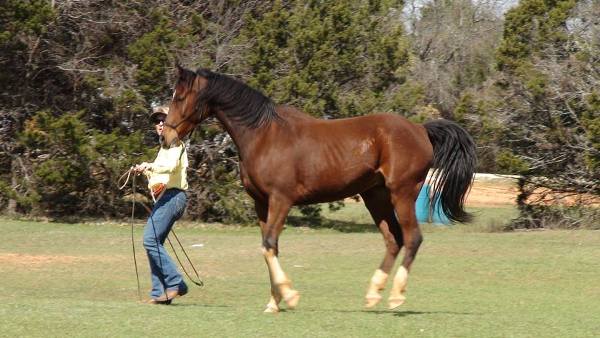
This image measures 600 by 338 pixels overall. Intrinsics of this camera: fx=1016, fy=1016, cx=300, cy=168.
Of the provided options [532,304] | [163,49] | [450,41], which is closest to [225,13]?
[163,49]

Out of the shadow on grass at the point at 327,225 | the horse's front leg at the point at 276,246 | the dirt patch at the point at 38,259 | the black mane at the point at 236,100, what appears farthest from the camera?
the shadow on grass at the point at 327,225

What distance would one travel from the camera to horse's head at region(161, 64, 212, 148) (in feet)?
33.9

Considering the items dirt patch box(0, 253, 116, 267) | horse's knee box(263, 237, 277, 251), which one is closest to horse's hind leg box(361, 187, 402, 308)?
horse's knee box(263, 237, 277, 251)

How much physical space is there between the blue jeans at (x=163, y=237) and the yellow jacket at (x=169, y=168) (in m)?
0.11

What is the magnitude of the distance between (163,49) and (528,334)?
14.8 m

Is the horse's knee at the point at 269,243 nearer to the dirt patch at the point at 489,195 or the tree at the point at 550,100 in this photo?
the tree at the point at 550,100

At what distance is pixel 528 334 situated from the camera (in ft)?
29.0

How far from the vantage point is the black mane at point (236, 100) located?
10.3m

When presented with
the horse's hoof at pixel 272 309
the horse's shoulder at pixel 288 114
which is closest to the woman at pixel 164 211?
the horse's shoulder at pixel 288 114

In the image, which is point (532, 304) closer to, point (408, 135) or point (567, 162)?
point (408, 135)

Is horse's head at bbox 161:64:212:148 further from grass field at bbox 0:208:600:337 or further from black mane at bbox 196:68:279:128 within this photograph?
grass field at bbox 0:208:600:337

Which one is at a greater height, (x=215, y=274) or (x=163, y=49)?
(x=163, y=49)

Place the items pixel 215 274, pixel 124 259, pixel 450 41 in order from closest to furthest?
pixel 215 274 < pixel 124 259 < pixel 450 41

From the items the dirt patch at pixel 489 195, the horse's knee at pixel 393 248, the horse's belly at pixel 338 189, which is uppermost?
the horse's belly at pixel 338 189
